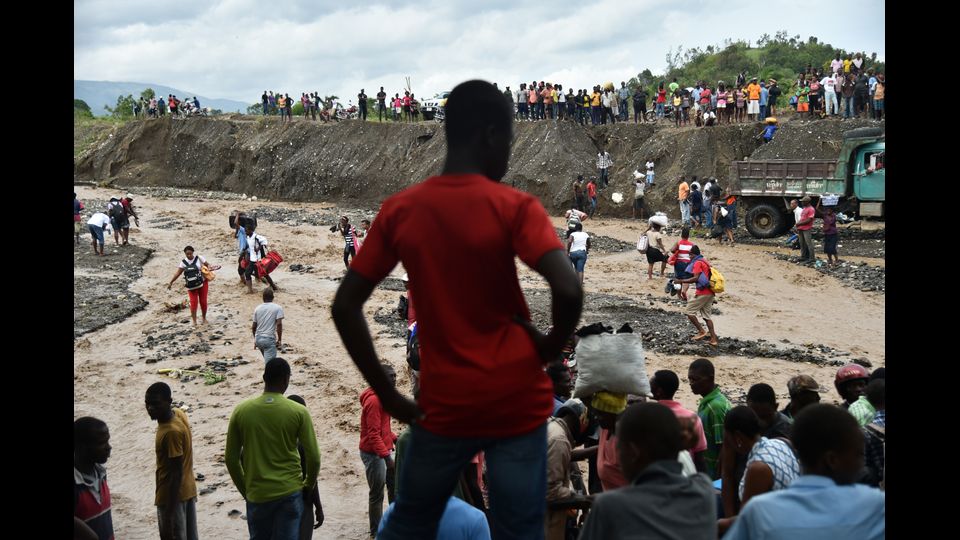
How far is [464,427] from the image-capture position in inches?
101

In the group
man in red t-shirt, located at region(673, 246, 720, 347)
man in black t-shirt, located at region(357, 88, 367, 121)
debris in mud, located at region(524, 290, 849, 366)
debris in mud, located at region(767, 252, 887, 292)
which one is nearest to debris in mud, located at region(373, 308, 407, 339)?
debris in mud, located at region(524, 290, 849, 366)

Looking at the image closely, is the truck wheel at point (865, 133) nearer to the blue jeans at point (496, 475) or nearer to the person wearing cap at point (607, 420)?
the person wearing cap at point (607, 420)

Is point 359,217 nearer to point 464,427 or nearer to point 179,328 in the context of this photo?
point 179,328

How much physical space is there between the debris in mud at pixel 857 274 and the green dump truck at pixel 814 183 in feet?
7.50

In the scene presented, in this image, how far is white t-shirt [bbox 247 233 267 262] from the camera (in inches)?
722

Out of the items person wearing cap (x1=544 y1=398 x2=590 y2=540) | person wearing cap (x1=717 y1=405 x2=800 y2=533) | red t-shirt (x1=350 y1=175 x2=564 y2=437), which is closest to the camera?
red t-shirt (x1=350 y1=175 x2=564 y2=437)

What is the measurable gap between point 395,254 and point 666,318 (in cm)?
1339

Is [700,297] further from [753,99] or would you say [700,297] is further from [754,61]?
[754,61]

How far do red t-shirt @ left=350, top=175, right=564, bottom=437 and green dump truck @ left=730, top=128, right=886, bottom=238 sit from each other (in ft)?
68.6

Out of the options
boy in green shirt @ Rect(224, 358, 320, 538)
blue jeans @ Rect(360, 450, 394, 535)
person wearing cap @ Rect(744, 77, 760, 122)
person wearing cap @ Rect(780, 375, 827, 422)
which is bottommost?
blue jeans @ Rect(360, 450, 394, 535)

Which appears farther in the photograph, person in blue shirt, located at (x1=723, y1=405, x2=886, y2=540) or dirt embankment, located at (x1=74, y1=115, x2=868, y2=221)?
A: dirt embankment, located at (x1=74, y1=115, x2=868, y2=221)

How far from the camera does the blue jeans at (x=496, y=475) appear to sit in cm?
261

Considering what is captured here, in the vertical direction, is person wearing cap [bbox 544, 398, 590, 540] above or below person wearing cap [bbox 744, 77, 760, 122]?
below

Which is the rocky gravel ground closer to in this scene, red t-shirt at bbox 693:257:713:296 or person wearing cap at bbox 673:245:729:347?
person wearing cap at bbox 673:245:729:347
